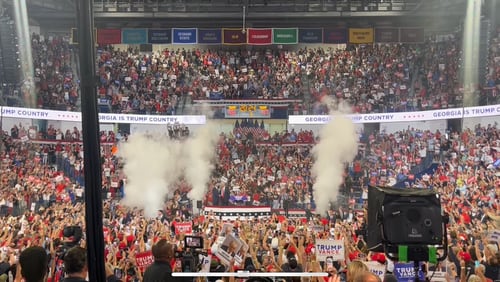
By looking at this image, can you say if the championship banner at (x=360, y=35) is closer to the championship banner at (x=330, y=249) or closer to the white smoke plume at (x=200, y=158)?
the white smoke plume at (x=200, y=158)

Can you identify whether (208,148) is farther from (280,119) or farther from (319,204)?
(319,204)

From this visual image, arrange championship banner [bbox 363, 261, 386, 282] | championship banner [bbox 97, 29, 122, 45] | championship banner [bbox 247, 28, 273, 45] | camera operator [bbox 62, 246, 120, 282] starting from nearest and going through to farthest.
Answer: camera operator [bbox 62, 246, 120, 282] < championship banner [bbox 363, 261, 386, 282] < championship banner [bbox 247, 28, 273, 45] < championship banner [bbox 97, 29, 122, 45]

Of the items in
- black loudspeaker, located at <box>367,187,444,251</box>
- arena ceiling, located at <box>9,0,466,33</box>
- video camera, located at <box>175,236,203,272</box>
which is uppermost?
arena ceiling, located at <box>9,0,466,33</box>

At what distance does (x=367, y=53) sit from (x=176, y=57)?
9.47 metres

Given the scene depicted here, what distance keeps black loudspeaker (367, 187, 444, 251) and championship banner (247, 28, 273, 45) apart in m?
18.6

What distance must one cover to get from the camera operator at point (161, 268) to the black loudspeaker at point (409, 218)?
4.76 ft

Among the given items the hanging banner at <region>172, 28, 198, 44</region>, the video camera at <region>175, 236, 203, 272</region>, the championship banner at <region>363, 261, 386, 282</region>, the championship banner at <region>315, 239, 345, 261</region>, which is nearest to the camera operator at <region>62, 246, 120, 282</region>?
the video camera at <region>175, 236, 203, 272</region>

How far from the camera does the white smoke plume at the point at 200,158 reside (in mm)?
17752

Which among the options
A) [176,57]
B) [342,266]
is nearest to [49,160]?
[176,57]

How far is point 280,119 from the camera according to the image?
20547mm

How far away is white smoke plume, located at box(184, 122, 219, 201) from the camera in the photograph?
699 inches

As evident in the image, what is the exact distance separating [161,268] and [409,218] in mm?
1738

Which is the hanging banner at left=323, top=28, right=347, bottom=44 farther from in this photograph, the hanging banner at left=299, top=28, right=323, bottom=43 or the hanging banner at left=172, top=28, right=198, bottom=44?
the hanging banner at left=172, top=28, right=198, bottom=44

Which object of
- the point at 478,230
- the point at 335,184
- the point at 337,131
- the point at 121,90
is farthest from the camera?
the point at 121,90
